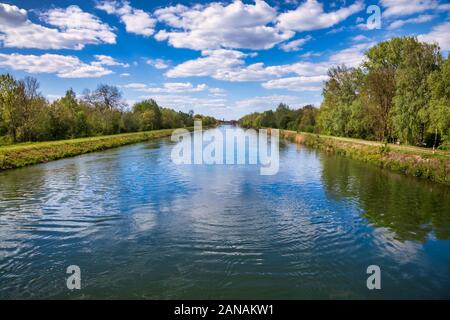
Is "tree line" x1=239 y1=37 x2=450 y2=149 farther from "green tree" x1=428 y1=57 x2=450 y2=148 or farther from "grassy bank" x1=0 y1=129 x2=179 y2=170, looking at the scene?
"grassy bank" x1=0 y1=129 x2=179 y2=170

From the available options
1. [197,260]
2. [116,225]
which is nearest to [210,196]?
[116,225]

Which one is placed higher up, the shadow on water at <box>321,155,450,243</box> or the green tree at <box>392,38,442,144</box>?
the green tree at <box>392,38,442,144</box>

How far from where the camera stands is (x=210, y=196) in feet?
57.8

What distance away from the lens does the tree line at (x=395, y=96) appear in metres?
27.2

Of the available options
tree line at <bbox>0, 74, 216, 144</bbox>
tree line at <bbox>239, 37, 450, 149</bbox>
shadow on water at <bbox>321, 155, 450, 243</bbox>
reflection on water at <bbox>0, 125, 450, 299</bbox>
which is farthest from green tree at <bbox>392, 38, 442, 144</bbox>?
tree line at <bbox>0, 74, 216, 144</bbox>

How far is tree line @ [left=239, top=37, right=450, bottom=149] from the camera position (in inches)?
1070

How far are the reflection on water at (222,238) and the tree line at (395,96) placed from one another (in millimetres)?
10173

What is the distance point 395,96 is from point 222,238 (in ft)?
103

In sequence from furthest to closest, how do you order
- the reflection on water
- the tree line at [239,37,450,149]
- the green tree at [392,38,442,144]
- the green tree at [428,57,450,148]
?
the green tree at [392,38,442,144] < the tree line at [239,37,450,149] < the green tree at [428,57,450,148] < the reflection on water

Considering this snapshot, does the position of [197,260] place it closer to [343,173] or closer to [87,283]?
[87,283]

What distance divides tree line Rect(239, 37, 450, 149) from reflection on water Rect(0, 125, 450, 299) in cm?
1017

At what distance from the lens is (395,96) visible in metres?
34.8

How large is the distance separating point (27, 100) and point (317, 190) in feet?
139

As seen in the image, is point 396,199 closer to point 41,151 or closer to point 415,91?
point 415,91
